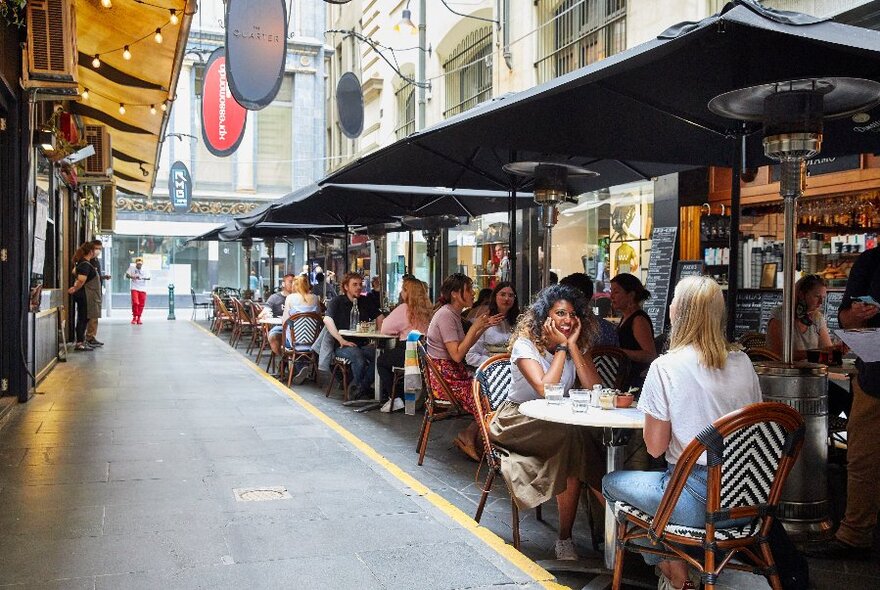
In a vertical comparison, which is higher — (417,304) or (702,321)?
(702,321)

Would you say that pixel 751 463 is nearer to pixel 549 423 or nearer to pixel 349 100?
pixel 549 423

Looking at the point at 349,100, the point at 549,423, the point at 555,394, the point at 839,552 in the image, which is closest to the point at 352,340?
the point at 555,394

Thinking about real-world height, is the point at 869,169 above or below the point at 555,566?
above

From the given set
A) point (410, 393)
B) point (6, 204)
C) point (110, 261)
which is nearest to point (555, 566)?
point (410, 393)

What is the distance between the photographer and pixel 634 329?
6.59 m

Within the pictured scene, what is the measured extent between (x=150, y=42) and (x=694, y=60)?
897 centimetres

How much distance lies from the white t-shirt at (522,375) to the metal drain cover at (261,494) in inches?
65.0

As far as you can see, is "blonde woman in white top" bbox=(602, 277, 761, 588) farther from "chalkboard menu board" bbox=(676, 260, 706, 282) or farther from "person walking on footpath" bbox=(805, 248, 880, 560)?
"chalkboard menu board" bbox=(676, 260, 706, 282)

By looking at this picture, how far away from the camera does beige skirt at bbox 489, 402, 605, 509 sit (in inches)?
169

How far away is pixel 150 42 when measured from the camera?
11.1 m

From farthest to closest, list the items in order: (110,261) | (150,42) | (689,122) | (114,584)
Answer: (110,261) < (150,42) < (689,122) < (114,584)

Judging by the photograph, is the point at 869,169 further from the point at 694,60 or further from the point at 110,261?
the point at 110,261

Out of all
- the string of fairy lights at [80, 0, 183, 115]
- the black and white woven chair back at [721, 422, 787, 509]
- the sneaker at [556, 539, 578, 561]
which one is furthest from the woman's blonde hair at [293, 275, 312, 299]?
the black and white woven chair back at [721, 422, 787, 509]

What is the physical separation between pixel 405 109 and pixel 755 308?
46.7 ft
